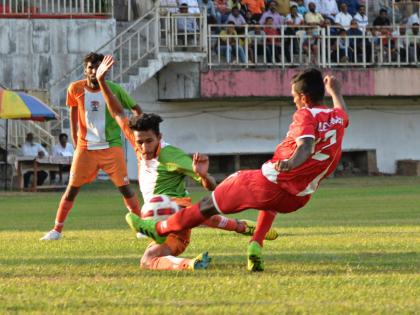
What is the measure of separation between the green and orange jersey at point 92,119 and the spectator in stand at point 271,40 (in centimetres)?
2318

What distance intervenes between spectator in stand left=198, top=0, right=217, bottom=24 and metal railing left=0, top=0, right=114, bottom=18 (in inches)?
107

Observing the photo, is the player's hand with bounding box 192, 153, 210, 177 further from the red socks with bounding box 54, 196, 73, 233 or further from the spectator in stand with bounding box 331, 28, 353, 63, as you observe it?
the spectator in stand with bounding box 331, 28, 353, 63

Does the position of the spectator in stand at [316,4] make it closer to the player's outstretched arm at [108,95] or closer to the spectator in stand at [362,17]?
the spectator in stand at [362,17]

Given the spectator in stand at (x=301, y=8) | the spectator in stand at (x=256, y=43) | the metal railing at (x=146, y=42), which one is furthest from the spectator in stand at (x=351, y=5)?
the metal railing at (x=146, y=42)

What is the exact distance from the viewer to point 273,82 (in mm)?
38375

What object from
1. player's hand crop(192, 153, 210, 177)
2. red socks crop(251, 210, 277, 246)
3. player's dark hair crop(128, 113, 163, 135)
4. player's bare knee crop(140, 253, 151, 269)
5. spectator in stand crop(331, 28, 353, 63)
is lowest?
player's bare knee crop(140, 253, 151, 269)

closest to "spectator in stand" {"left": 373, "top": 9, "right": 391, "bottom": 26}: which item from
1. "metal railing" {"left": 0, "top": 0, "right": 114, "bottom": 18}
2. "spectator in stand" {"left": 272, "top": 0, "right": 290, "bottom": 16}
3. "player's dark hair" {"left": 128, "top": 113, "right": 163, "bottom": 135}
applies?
"spectator in stand" {"left": 272, "top": 0, "right": 290, "bottom": 16}

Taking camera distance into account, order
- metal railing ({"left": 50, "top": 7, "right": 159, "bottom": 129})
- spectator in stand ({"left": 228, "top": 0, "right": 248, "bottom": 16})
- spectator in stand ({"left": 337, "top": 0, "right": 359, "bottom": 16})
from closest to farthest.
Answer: metal railing ({"left": 50, "top": 7, "right": 159, "bottom": 129}) < spectator in stand ({"left": 228, "top": 0, "right": 248, "bottom": 16}) < spectator in stand ({"left": 337, "top": 0, "right": 359, "bottom": 16})

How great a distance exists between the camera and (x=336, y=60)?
128ft

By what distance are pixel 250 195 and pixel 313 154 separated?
578mm

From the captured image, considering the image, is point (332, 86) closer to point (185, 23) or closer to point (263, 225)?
point (263, 225)

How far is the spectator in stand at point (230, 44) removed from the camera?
3772 centimetres

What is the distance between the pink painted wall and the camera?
38125 mm

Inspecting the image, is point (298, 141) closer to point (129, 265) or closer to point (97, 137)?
point (129, 265)
